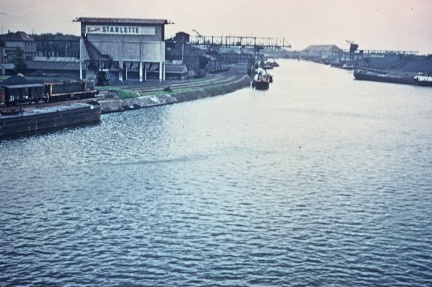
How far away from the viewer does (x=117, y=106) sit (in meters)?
87.5

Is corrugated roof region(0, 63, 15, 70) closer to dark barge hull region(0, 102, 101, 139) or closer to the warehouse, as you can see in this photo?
the warehouse

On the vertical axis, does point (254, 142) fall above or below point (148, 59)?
below

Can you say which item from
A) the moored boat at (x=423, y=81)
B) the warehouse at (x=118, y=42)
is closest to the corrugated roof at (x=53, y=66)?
the warehouse at (x=118, y=42)

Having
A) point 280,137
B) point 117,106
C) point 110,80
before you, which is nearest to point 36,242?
point 280,137

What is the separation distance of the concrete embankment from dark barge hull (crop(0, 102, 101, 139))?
8.39 meters

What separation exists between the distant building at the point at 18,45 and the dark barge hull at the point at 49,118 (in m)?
74.9

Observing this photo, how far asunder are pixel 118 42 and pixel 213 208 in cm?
8685

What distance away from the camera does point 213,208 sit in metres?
38.4

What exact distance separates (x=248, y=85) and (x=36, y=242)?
135 metres

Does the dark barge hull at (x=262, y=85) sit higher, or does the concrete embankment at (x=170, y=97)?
the dark barge hull at (x=262, y=85)

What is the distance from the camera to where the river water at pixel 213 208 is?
28547 mm

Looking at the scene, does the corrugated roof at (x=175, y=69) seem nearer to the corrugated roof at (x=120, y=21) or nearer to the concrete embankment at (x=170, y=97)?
the concrete embankment at (x=170, y=97)

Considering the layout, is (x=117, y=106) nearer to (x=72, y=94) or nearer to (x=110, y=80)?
(x=72, y=94)

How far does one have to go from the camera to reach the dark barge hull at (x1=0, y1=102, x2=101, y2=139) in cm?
6075
